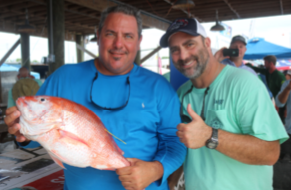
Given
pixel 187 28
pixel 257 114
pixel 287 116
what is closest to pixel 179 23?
pixel 187 28

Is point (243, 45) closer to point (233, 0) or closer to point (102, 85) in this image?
point (233, 0)

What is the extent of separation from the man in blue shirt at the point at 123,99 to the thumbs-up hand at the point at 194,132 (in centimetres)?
18

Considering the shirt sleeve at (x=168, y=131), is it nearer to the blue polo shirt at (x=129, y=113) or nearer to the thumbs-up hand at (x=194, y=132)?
the blue polo shirt at (x=129, y=113)

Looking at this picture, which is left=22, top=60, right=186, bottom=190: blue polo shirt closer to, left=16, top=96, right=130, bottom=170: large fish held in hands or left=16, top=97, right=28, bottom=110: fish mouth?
left=16, top=96, right=130, bottom=170: large fish held in hands

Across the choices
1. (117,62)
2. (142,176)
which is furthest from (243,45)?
(142,176)

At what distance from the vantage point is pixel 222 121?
1683mm

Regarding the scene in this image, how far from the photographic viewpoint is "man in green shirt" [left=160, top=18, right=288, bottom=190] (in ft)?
4.99

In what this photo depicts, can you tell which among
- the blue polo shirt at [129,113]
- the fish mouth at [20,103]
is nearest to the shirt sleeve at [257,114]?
the blue polo shirt at [129,113]

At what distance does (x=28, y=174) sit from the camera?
81.3 inches

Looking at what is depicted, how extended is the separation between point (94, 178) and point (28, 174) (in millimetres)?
984

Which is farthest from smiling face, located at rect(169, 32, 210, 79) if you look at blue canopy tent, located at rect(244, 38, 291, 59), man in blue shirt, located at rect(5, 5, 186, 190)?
blue canopy tent, located at rect(244, 38, 291, 59)

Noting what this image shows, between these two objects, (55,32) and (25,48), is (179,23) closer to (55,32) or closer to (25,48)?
(55,32)

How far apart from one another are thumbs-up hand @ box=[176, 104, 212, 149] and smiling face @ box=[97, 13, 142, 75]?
61cm

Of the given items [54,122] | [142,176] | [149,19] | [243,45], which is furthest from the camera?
[149,19]
